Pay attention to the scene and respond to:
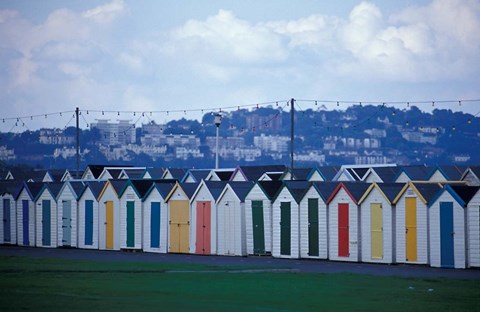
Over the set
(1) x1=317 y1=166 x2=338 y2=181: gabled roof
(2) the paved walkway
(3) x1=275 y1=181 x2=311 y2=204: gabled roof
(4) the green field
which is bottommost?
(2) the paved walkway

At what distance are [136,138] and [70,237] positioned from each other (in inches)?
5566

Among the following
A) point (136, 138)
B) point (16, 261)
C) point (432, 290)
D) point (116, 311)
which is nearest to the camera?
point (116, 311)

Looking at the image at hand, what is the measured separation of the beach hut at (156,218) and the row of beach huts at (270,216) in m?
0.05

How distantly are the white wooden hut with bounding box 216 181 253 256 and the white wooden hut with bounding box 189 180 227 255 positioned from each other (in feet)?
0.96

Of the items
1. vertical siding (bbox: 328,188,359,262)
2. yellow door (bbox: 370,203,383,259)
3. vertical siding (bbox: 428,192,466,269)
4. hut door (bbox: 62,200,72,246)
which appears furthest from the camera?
hut door (bbox: 62,200,72,246)

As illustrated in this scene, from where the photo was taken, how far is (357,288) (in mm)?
32344

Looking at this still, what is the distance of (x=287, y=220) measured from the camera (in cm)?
4838

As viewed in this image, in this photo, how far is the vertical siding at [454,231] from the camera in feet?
135

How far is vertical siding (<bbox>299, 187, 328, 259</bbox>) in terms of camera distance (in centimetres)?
4666

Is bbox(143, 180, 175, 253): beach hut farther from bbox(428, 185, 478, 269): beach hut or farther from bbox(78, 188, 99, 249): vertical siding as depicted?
bbox(428, 185, 478, 269): beach hut

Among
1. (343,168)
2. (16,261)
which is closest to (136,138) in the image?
(343,168)

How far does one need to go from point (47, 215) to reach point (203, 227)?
11460 mm

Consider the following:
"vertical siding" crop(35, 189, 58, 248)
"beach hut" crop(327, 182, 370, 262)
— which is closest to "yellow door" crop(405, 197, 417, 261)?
"beach hut" crop(327, 182, 370, 262)

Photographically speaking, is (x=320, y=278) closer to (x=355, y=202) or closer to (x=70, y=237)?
(x=355, y=202)
